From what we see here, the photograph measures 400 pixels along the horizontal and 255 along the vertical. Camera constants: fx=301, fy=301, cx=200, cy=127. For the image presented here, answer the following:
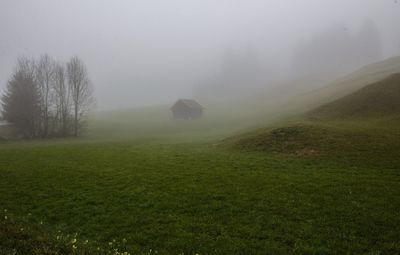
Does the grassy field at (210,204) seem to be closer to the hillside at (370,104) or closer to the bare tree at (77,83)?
the hillside at (370,104)

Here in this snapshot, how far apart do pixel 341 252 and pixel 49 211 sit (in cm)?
1471

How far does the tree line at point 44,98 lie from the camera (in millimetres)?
65438

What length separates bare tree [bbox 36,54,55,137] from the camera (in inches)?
2662

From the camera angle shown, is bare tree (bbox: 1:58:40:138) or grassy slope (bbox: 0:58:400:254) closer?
grassy slope (bbox: 0:58:400:254)

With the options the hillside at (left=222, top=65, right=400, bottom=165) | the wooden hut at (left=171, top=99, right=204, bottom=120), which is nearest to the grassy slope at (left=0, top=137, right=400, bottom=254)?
the hillside at (left=222, top=65, right=400, bottom=165)

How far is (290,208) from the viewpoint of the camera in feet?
52.3

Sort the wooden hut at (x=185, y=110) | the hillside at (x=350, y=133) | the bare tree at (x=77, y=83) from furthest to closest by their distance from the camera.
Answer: the wooden hut at (x=185, y=110) → the bare tree at (x=77, y=83) → the hillside at (x=350, y=133)

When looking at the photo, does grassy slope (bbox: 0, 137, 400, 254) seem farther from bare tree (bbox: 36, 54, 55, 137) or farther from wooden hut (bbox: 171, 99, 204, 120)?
wooden hut (bbox: 171, 99, 204, 120)

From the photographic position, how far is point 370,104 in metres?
45.7

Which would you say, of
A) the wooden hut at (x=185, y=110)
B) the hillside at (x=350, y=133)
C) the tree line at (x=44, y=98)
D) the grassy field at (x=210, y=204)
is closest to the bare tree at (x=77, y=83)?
the tree line at (x=44, y=98)

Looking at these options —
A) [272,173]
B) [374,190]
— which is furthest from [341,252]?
[272,173]

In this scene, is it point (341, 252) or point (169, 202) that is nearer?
point (341, 252)

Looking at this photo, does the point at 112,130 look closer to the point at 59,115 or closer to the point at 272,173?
the point at 59,115

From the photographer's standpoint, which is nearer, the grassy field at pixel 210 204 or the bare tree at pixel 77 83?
the grassy field at pixel 210 204
